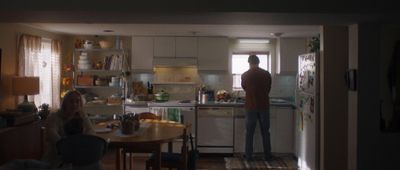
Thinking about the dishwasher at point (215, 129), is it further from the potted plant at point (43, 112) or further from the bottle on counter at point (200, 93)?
the potted plant at point (43, 112)

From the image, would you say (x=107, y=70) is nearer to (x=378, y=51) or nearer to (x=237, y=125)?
(x=237, y=125)

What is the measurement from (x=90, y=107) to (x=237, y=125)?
251cm

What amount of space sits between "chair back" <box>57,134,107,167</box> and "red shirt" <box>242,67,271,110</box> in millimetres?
3192

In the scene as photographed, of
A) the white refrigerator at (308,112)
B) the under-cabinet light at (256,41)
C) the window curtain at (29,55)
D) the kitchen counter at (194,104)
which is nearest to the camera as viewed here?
the white refrigerator at (308,112)

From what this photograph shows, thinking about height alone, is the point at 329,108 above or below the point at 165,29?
below

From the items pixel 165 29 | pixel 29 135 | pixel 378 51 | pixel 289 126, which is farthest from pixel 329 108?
pixel 29 135

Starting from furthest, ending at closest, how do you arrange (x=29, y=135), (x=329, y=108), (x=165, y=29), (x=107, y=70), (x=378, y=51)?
1. (x=107, y=70)
2. (x=165, y=29)
3. (x=29, y=135)
4. (x=329, y=108)
5. (x=378, y=51)

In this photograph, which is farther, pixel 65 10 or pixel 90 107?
pixel 90 107

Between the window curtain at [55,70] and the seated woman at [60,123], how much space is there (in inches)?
117

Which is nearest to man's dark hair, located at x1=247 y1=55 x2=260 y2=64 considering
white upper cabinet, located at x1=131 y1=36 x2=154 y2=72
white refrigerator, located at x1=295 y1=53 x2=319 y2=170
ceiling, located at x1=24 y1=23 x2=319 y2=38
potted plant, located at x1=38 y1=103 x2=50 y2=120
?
ceiling, located at x1=24 y1=23 x2=319 y2=38

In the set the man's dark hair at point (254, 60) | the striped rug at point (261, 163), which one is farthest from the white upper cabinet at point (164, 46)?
the striped rug at point (261, 163)

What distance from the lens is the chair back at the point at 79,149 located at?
332cm

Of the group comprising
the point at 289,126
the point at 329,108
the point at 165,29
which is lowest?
the point at 289,126

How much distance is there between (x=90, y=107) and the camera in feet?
23.3
